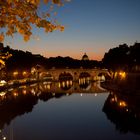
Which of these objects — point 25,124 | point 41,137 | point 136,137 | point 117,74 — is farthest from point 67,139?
point 117,74

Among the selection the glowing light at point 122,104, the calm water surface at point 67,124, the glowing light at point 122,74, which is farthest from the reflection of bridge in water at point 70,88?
the calm water surface at point 67,124

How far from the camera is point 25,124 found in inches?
1462

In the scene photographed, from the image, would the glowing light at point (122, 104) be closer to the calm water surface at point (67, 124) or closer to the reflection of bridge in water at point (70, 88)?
the calm water surface at point (67, 124)

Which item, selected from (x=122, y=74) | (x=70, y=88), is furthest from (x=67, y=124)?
(x=70, y=88)

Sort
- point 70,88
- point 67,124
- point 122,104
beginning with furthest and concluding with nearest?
1. point 70,88
2. point 122,104
3. point 67,124

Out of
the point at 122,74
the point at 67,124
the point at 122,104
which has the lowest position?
the point at 67,124

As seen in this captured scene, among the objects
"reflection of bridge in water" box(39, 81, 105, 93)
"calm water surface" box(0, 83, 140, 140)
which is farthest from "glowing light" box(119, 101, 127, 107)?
"reflection of bridge in water" box(39, 81, 105, 93)

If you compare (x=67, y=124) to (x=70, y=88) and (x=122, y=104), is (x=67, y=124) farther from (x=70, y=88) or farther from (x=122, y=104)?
(x=70, y=88)

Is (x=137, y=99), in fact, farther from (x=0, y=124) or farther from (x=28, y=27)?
(x=28, y=27)

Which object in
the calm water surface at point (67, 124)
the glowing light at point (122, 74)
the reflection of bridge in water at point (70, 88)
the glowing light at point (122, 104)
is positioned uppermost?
the glowing light at point (122, 74)

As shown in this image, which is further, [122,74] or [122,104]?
[122,74]

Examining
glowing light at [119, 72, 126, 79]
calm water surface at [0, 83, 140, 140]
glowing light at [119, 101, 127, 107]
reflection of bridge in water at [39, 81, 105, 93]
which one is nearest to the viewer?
calm water surface at [0, 83, 140, 140]

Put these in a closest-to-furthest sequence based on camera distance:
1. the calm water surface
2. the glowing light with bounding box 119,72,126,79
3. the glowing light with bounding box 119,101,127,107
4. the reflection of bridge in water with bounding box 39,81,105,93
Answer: the calm water surface, the glowing light with bounding box 119,101,127,107, the glowing light with bounding box 119,72,126,79, the reflection of bridge in water with bounding box 39,81,105,93

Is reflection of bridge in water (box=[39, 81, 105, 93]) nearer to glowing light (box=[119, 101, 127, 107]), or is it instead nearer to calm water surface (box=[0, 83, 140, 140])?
glowing light (box=[119, 101, 127, 107])
